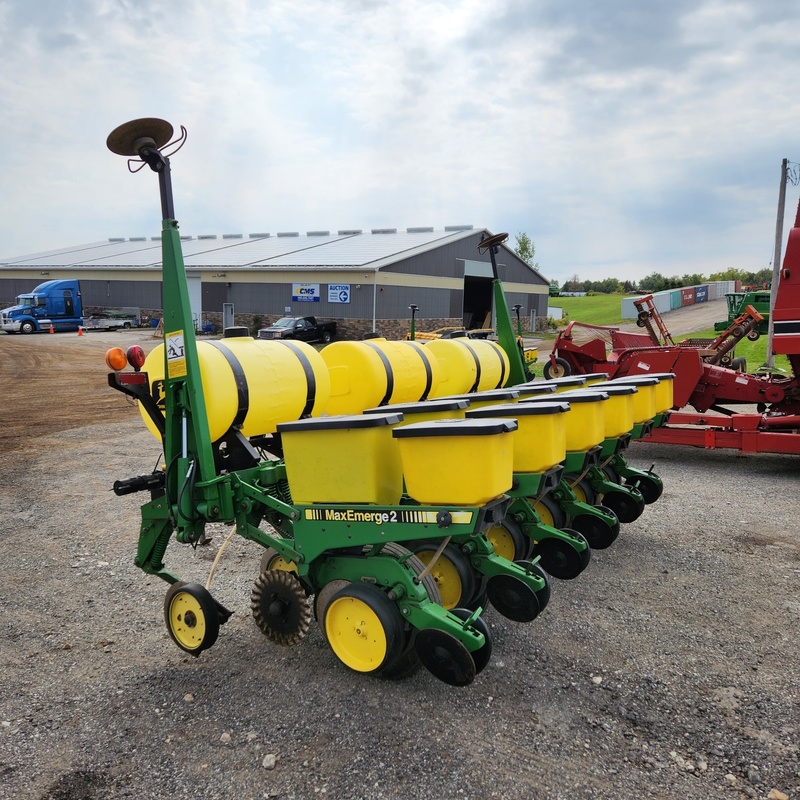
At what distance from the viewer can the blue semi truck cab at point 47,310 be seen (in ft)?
109

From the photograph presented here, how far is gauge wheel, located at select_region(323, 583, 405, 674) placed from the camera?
3.31 m

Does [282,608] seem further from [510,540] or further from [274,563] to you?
[510,540]

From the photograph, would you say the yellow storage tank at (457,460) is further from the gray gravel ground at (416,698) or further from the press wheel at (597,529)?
the press wheel at (597,529)

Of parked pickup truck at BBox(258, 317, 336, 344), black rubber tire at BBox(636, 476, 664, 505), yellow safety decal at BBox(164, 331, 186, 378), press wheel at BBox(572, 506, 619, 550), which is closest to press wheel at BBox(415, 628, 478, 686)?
yellow safety decal at BBox(164, 331, 186, 378)

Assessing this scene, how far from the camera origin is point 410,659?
356 cm

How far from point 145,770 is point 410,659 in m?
1.30

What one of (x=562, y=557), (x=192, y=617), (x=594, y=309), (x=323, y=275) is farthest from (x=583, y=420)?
(x=594, y=309)

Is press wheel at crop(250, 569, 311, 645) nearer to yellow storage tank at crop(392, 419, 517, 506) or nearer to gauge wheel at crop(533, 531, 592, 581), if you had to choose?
yellow storage tank at crop(392, 419, 517, 506)

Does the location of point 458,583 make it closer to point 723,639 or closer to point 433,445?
point 433,445

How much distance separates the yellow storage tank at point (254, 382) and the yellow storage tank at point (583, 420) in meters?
1.39

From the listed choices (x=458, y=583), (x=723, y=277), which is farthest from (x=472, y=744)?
(x=723, y=277)

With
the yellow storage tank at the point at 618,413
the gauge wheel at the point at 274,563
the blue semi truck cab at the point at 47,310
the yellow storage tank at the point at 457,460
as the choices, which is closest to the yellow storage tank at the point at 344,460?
the yellow storage tank at the point at 457,460

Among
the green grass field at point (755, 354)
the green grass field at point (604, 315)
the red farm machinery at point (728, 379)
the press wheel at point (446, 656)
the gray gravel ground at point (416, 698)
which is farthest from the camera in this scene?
the green grass field at point (604, 315)

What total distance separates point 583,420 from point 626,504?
5.57 feet
